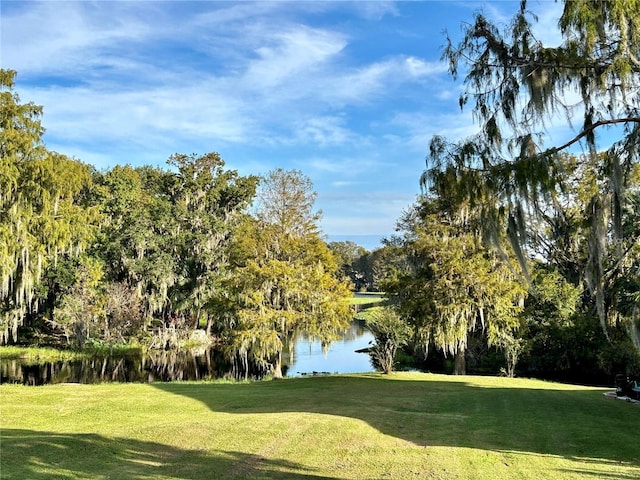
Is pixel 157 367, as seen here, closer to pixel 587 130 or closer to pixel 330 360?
pixel 330 360

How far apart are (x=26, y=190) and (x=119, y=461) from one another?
14.4m

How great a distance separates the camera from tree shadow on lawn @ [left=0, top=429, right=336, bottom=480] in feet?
17.5

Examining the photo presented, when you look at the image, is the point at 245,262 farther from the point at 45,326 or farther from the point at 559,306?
the point at 45,326

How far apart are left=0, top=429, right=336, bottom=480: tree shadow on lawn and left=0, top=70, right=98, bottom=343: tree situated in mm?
11987

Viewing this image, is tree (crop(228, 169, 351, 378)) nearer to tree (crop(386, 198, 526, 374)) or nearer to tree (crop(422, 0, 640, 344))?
tree (crop(386, 198, 526, 374))

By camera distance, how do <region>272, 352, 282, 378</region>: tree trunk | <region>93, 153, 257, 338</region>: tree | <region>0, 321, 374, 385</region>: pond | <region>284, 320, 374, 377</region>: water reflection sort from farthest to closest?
<region>93, 153, 257, 338</region>: tree
<region>284, 320, 374, 377</region>: water reflection
<region>0, 321, 374, 385</region>: pond
<region>272, 352, 282, 378</region>: tree trunk

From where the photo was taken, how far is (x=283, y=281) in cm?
1571

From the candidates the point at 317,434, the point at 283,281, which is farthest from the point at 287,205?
the point at 317,434

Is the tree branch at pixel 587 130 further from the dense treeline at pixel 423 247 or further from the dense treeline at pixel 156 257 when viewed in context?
the dense treeline at pixel 156 257

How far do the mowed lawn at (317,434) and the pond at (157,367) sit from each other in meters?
6.72

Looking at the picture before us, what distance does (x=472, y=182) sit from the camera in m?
6.39

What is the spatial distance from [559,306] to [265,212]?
13727mm

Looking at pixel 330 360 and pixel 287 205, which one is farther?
pixel 330 360

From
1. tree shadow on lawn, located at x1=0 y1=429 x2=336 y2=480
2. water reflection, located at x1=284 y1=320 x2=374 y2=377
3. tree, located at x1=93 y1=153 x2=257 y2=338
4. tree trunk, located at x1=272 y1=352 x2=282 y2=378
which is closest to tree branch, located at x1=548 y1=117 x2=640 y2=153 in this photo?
tree shadow on lawn, located at x1=0 y1=429 x2=336 y2=480
